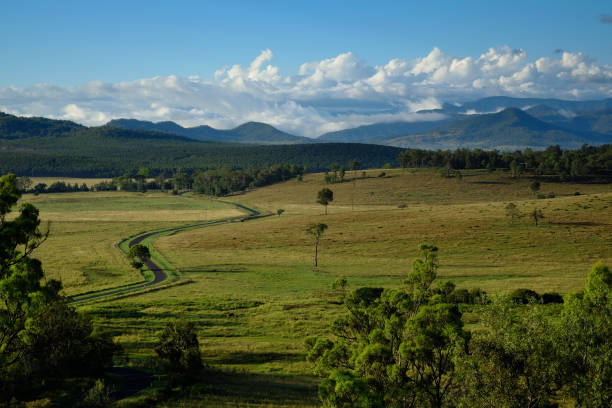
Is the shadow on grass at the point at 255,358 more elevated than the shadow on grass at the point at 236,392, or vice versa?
the shadow on grass at the point at 236,392

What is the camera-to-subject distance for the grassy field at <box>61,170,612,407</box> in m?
41.7

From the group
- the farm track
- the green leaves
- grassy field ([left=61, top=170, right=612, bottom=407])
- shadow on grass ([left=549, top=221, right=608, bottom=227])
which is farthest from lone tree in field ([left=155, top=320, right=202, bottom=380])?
shadow on grass ([left=549, top=221, right=608, bottom=227])

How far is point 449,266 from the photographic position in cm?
8588

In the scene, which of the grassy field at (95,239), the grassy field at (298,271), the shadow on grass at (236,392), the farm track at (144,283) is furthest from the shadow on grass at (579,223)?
the grassy field at (95,239)

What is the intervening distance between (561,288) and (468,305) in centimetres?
1633

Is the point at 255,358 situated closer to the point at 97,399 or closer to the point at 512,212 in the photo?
the point at 97,399

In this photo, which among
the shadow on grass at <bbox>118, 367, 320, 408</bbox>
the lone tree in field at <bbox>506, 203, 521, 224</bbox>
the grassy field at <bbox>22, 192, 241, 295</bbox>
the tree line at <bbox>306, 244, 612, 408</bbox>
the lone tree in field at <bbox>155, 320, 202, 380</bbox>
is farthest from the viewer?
the lone tree in field at <bbox>506, 203, 521, 224</bbox>

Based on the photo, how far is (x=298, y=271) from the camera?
87.4 m

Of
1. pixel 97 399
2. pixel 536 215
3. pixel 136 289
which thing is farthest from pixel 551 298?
pixel 136 289

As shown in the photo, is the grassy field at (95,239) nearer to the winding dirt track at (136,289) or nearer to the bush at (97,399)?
the winding dirt track at (136,289)

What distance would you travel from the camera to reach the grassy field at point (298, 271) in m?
41.7

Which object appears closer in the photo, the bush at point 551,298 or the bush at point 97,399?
the bush at point 97,399

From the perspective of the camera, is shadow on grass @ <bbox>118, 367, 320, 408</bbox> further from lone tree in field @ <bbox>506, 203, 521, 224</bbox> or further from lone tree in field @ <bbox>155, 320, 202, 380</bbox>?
lone tree in field @ <bbox>506, 203, 521, 224</bbox>

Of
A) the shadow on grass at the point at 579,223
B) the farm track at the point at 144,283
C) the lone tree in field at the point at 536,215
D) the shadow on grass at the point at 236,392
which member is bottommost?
the farm track at the point at 144,283
